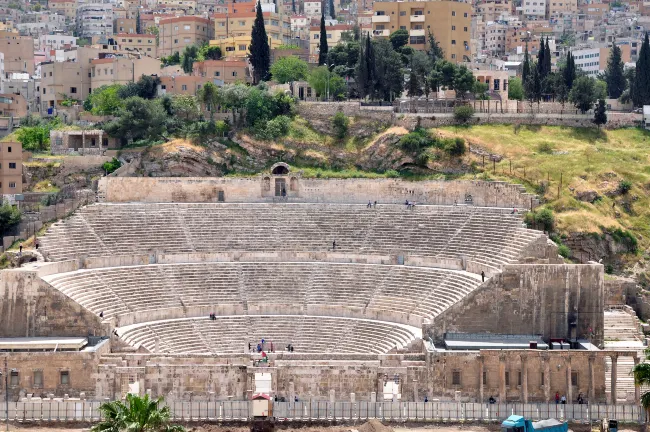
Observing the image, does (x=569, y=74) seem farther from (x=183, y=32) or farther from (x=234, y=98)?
(x=183, y=32)

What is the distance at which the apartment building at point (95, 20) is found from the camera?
130 metres

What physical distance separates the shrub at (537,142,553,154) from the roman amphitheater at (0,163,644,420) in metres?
7.37

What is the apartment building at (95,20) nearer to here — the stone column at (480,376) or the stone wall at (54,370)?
the stone wall at (54,370)

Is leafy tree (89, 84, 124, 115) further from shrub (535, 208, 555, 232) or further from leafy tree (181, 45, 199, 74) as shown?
shrub (535, 208, 555, 232)

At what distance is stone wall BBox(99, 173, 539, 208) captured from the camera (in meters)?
58.3

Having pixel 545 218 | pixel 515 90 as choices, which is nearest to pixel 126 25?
pixel 515 90

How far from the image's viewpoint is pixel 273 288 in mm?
52031

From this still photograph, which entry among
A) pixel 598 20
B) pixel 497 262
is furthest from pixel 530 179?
pixel 598 20

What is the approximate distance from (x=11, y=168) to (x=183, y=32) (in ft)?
126

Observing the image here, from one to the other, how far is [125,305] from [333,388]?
10.1m

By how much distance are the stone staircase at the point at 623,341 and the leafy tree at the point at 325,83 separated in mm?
24561

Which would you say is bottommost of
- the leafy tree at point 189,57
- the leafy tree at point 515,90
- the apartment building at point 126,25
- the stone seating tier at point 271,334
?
the stone seating tier at point 271,334

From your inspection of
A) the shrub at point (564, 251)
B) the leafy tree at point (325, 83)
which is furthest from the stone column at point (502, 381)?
the leafy tree at point (325, 83)

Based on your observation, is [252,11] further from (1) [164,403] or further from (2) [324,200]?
(1) [164,403]
